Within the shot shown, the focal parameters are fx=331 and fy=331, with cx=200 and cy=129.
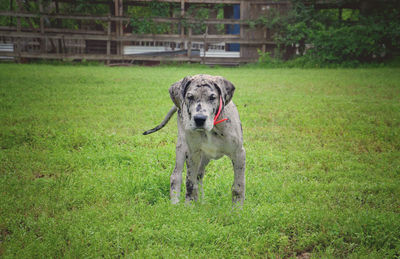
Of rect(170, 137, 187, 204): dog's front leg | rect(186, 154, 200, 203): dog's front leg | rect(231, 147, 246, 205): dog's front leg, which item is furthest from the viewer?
rect(170, 137, 187, 204): dog's front leg

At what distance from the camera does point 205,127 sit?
305cm

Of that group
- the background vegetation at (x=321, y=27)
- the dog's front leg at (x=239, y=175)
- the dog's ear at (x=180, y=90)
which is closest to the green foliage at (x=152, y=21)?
the background vegetation at (x=321, y=27)

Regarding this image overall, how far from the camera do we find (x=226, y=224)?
11.5ft

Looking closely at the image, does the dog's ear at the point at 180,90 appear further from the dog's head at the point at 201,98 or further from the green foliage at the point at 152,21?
the green foliage at the point at 152,21

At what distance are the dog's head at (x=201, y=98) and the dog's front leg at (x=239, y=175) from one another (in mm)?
604

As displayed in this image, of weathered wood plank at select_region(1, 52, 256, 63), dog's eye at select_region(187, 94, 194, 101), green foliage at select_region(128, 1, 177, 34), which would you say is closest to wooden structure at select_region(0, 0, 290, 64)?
weathered wood plank at select_region(1, 52, 256, 63)

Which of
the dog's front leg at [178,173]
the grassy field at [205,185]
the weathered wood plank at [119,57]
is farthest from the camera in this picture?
the weathered wood plank at [119,57]

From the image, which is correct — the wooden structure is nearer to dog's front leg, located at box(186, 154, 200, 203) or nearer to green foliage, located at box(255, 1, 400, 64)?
green foliage, located at box(255, 1, 400, 64)

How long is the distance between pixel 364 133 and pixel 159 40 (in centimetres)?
1732

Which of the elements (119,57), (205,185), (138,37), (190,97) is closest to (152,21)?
(138,37)

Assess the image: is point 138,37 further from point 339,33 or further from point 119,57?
point 339,33

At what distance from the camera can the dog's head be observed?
121 inches

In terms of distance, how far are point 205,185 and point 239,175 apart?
3.04 ft

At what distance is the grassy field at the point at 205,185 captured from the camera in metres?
3.16
